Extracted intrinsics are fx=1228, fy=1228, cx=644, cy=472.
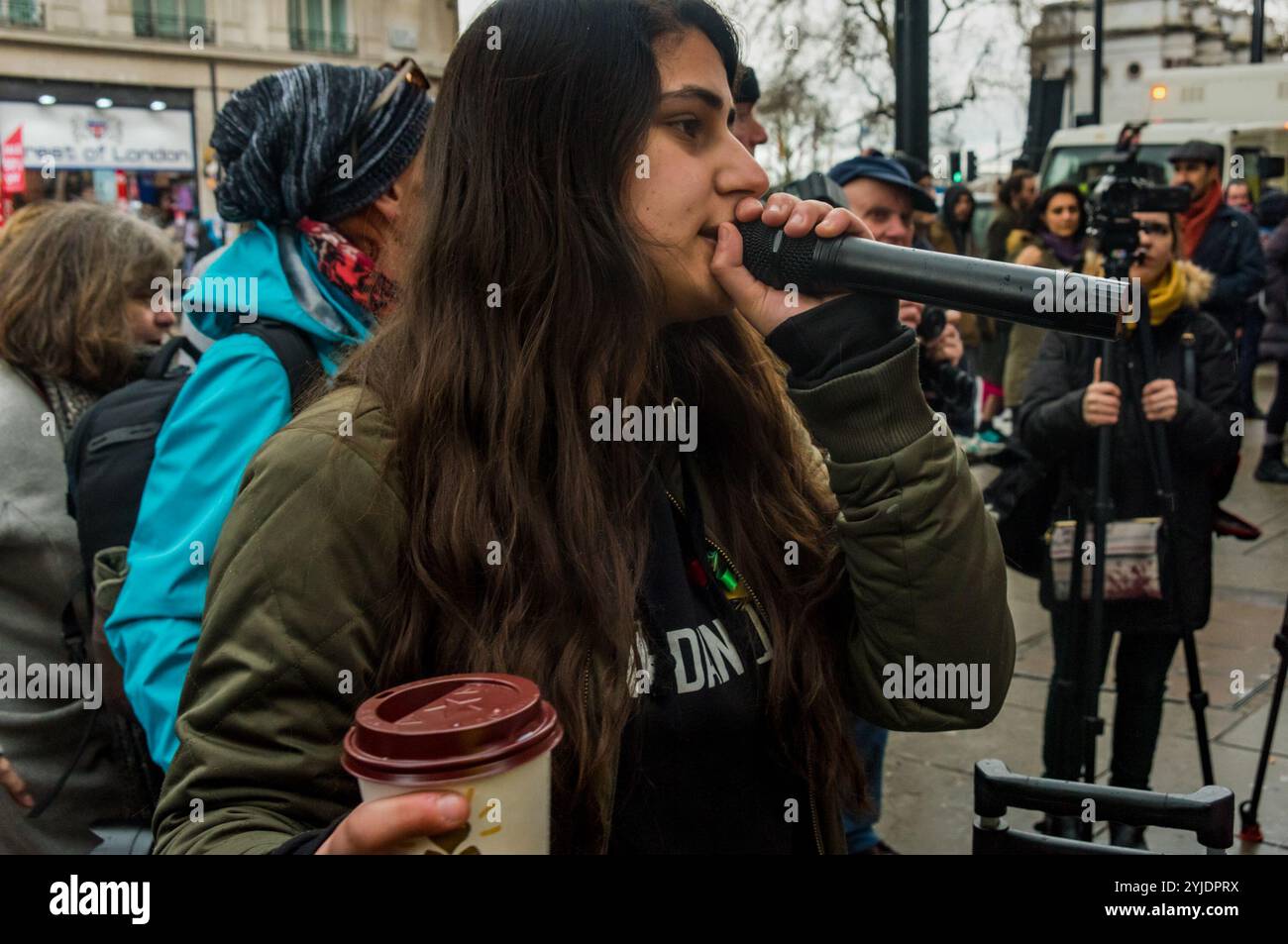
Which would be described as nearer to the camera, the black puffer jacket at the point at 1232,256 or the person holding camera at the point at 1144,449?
the person holding camera at the point at 1144,449

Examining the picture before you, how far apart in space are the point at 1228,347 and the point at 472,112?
3.27 metres

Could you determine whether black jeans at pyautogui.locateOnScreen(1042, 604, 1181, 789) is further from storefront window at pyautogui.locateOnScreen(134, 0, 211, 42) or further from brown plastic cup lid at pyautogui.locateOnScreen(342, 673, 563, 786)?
storefront window at pyautogui.locateOnScreen(134, 0, 211, 42)

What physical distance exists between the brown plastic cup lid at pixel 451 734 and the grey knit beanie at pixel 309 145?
1.71m

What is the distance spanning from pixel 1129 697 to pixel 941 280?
3.02 m

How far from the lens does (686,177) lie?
5.53ft

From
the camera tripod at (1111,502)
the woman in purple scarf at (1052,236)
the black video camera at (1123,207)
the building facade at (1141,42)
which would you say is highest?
the building facade at (1141,42)

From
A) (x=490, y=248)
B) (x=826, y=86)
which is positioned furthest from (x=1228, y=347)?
(x=826, y=86)

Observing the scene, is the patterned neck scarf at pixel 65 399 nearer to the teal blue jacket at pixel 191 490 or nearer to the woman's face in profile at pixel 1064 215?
the teal blue jacket at pixel 191 490

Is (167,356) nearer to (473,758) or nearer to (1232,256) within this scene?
(473,758)

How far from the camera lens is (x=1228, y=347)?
4125mm

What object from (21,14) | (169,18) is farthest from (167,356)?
(169,18)

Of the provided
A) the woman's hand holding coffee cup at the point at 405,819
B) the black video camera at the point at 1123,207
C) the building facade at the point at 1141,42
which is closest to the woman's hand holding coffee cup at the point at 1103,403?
the black video camera at the point at 1123,207

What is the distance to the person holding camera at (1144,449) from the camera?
3916 mm

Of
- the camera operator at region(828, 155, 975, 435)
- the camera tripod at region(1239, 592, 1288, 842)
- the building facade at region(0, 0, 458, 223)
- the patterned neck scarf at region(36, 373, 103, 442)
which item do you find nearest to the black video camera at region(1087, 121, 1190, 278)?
the camera operator at region(828, 155, 975, 435)
